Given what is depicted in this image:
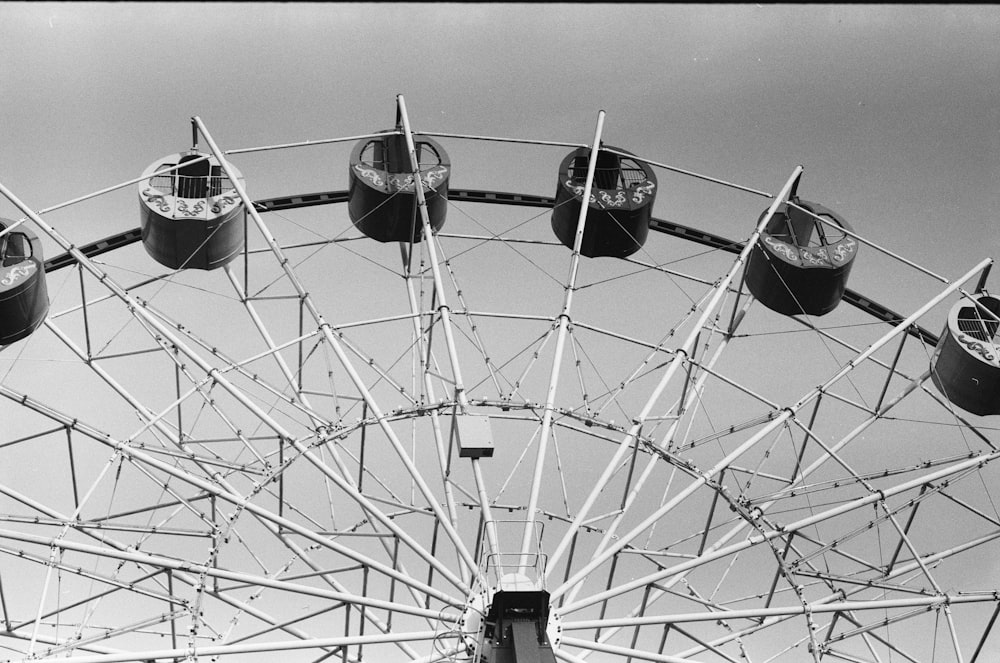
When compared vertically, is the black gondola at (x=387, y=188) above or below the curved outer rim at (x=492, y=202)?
above

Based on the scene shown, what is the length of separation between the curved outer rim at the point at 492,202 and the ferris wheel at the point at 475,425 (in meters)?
0.08

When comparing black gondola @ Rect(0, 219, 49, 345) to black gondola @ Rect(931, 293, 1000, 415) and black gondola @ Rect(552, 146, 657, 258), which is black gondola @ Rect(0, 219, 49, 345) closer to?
black gondola @ Rect(552, 146, 657, 258)

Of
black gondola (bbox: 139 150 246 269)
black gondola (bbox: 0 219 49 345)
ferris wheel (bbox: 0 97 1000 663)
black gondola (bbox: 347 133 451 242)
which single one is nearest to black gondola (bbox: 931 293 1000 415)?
ferris wheel (bbox: 0 97 1000 663)

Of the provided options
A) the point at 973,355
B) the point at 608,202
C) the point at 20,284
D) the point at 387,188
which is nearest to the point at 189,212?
the point at 20,284

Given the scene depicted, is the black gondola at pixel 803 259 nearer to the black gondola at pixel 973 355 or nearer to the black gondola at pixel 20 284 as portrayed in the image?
the black gondola at pixel 973 355

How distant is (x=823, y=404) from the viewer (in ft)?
172

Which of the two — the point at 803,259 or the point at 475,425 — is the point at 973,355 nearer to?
the point at 803,259

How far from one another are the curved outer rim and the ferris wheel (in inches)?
3.3

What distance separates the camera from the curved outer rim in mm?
29797

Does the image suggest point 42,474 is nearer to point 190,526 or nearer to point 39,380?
point 39,380

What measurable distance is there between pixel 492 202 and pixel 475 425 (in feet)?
36.1

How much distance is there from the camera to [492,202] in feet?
107

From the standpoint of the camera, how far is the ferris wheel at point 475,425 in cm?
2198

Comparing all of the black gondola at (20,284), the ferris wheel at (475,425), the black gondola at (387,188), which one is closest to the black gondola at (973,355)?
the ferris wheel at (475,425)
